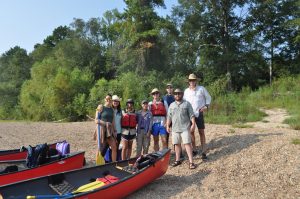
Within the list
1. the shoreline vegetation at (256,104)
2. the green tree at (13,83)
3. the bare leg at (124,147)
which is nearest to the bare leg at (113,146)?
the bare leg at (124,147)

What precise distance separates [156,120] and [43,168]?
2.89m

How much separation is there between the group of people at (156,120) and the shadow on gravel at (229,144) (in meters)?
0.62

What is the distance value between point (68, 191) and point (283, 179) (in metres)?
4.50

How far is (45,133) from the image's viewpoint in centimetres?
1748

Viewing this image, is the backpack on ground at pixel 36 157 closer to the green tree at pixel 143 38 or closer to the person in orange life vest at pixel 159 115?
the person in orange life vest at pixel 159 115

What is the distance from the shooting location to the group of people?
8.36 meters

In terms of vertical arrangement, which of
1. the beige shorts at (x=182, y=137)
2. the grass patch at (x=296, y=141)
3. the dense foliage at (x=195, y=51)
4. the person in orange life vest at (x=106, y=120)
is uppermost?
the dense foliage at (x=195, y=51)

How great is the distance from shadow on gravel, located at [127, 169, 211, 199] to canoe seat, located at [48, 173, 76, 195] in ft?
3.92

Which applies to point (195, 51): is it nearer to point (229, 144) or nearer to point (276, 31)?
point (276, 31)

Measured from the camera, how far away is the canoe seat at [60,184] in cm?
697

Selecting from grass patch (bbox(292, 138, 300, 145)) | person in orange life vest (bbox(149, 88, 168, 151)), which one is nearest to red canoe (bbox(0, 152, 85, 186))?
person in orange life vest (bbox(149, 88, 168, 151))

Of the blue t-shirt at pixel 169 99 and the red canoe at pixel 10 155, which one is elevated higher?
the blue t-shirt at pixel 169 99

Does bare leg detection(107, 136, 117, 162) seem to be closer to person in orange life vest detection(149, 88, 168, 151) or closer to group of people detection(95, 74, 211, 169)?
group of people detection(95, 74, 211, 169)

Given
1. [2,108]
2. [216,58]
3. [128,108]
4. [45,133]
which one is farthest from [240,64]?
[2,108]
